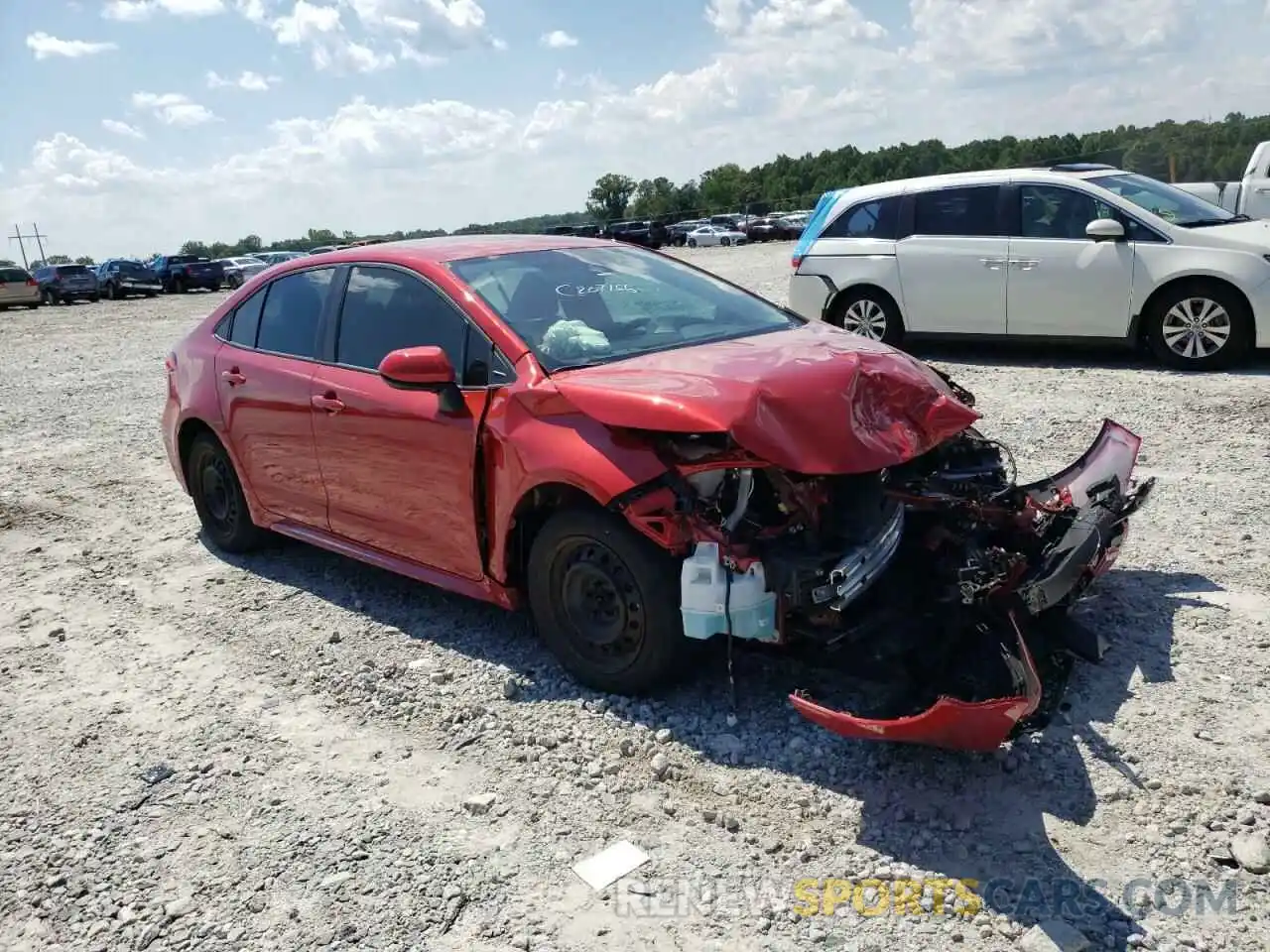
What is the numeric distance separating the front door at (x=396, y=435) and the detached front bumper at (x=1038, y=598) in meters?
1.74

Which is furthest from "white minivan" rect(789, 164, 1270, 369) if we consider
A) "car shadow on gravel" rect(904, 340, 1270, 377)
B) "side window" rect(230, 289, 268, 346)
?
"side window" rect(230, 289, 268, 346)

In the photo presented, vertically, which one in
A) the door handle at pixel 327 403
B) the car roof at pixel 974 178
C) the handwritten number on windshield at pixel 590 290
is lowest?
the door handle at pixel 327 403

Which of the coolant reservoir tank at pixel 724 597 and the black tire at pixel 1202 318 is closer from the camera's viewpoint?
the coolant reservoir tank at pixel 724 597

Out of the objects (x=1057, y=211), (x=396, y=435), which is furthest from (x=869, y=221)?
(x=396, y=435)

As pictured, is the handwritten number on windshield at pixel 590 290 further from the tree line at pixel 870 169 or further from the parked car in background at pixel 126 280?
the parked car in background at pixel 126 280

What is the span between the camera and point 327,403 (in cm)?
489

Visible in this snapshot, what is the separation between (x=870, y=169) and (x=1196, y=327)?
6944 centimetres

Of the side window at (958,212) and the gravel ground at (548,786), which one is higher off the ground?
the side window at (958,212)

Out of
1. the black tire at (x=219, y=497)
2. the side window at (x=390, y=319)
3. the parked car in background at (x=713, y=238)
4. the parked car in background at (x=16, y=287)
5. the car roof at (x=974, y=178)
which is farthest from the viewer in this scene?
the parked car in background at (x=713, y=238)

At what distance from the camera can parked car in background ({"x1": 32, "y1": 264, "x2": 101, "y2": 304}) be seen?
36.2 metres

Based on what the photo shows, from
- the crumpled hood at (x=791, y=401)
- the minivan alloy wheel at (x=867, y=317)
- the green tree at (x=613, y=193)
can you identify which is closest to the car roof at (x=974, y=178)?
the minivan alloy wheel at (x=867, y=317)

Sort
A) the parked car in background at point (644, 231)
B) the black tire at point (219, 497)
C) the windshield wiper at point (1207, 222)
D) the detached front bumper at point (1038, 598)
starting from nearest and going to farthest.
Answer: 1. the detached front bumper at point (1038, 598)
2. the black tire at point (219, 497)
3. the windshield wiper at point (1207, 222)
4. the parked car in background at point (644, 231)

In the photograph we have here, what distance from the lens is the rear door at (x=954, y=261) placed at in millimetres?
9852

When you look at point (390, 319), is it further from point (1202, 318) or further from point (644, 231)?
point (644, 231)
